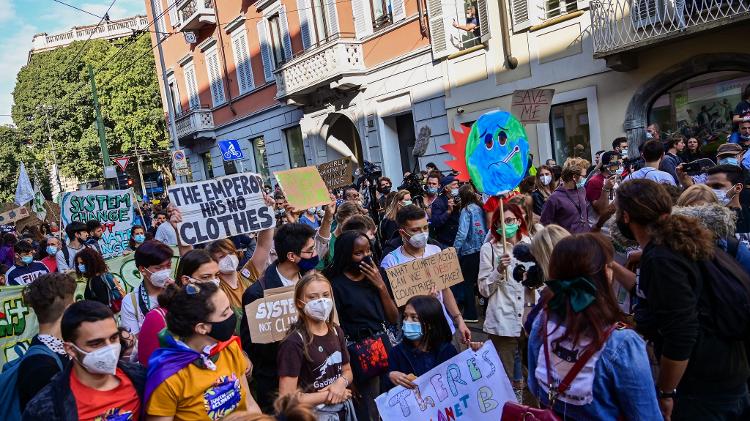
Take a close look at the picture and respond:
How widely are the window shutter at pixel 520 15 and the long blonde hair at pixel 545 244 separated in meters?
9.56

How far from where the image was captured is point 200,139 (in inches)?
1024

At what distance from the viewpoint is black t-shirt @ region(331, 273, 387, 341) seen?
3.46 m

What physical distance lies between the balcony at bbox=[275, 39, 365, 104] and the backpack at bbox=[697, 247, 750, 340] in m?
13.9

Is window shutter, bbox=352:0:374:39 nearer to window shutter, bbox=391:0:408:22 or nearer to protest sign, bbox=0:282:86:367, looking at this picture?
window shutter, bbox=391:0:408:22

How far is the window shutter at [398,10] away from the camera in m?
14.2

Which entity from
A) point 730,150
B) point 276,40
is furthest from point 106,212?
point 276,40

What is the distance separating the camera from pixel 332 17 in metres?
16.1

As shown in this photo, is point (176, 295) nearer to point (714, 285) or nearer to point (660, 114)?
point (714, 285)

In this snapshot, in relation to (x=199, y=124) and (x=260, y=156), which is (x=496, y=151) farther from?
(x=199, y=124)

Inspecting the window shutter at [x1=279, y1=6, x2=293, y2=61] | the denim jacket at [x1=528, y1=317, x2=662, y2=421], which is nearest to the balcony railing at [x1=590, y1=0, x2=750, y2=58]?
the denim jacket at [x1=528, y1=317, x2=662, y2=421]

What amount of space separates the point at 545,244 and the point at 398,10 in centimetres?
1262

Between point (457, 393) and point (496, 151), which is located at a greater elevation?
point (496, 151)

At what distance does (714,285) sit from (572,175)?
3891 millimetres

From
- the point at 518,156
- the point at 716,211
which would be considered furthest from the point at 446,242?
the point at 716,211
